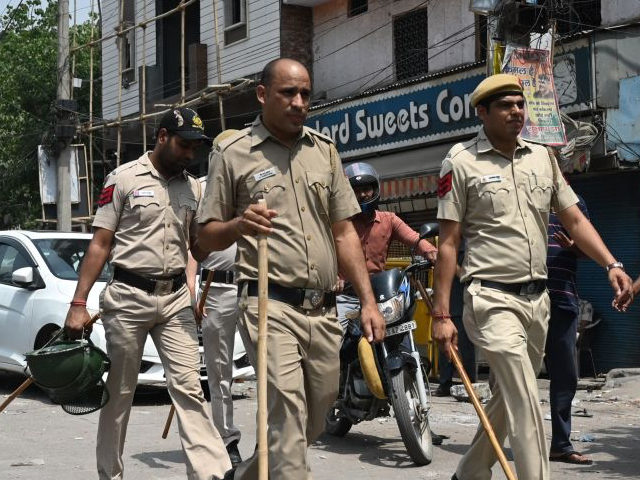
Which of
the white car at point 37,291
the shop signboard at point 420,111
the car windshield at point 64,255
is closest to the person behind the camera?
the white car at point 37,291

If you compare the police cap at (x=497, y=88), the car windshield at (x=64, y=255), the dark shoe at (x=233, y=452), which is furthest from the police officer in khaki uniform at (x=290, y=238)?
the car windshield at (x=64, y=255)

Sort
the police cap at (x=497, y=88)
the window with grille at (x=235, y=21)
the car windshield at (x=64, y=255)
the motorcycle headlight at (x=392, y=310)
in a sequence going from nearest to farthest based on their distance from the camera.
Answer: the police cap at (x=497, y=88) → the motorcycle headlight at (x=392, y=310) → the car windshield at (x=64, y=255) → the window with grille at (x=235, y=21)

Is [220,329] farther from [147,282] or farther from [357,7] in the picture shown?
[357,7]

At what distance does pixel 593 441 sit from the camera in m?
7.89

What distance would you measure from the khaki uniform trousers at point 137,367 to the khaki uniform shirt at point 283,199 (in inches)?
46.9

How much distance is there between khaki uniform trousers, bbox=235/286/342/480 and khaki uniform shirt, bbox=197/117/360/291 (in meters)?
0.15

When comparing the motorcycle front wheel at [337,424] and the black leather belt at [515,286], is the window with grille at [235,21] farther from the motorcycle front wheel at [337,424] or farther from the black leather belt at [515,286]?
the black leather belt at [515,286]

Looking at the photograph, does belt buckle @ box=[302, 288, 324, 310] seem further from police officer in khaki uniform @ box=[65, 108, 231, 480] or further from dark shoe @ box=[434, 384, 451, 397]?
dark shoe @ box=[434, 384, 451, 397]

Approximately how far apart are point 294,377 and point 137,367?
1.61m

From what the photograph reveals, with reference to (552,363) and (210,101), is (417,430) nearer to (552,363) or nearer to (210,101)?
(552,363)

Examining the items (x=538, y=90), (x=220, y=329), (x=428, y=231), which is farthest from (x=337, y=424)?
(x=538, y=90)

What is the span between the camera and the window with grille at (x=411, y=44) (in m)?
17.5

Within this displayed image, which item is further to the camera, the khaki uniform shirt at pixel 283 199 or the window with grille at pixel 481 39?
the window with grille at pixel 481 39

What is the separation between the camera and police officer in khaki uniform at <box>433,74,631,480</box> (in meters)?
5.15
